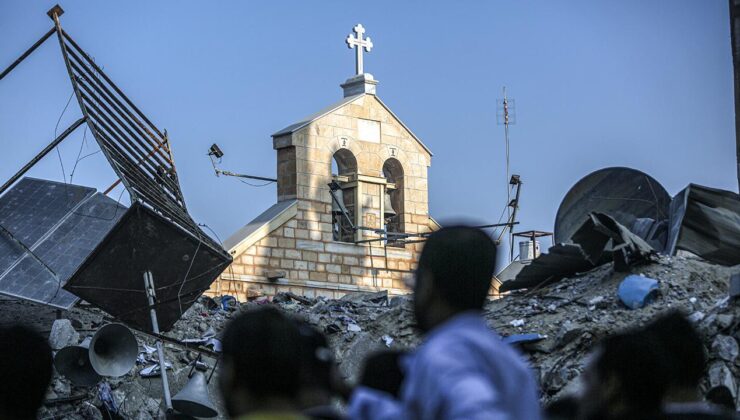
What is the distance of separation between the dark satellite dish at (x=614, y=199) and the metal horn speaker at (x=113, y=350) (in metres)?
6.82

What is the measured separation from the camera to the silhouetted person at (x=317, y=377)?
3482mm

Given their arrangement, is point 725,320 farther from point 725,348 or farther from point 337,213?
point 337,213

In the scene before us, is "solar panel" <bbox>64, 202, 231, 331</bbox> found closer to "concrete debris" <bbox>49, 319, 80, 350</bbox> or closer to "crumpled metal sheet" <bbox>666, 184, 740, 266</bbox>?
"concrete debris" <bbox>49, 319, 80, 350</bbox>

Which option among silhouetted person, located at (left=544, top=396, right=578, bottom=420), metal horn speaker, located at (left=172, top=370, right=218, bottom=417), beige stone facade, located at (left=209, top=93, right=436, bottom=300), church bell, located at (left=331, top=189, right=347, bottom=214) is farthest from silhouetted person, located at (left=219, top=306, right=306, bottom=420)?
church bell, located at (left=331, top=189, right=347, bottom=214)

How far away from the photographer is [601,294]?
15141 mm

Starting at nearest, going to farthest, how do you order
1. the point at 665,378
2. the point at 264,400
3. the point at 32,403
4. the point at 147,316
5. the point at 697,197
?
the point at 264,400 → the point at 32,403 → the point at 665,378 → the point at 697,197 → the point at 147,316

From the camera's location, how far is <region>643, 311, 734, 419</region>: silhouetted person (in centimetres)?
355

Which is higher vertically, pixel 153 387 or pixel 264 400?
pixel 264 400

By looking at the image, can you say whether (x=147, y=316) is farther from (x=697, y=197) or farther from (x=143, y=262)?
(x=697, y=197)

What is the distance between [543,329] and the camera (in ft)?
48.2

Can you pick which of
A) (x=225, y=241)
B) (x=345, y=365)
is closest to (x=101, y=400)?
(x=345, y=365)

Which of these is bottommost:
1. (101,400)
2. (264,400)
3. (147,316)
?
(101,400)

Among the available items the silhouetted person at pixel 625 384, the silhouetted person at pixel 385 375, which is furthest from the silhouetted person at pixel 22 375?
the silhouetted person at pixel 625 384

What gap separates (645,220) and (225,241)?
1073 cm
